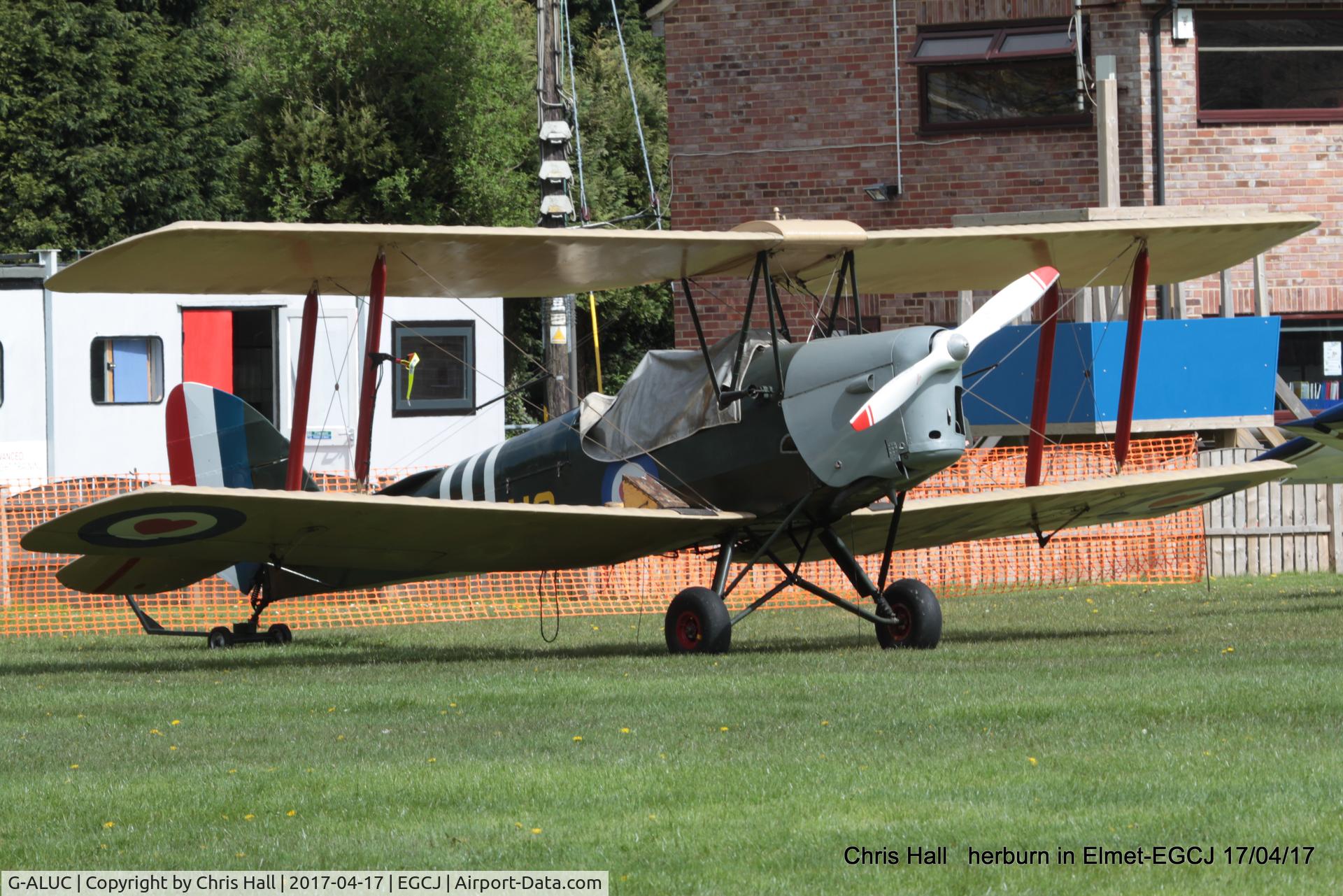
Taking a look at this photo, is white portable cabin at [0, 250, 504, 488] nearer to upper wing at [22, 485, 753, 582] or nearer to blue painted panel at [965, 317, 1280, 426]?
blue painted panel at [965, 317, 1280, 426]

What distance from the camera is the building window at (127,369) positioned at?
19750 mm

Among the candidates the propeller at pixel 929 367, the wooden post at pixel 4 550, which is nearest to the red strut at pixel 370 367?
the propeller at pixel 929 367

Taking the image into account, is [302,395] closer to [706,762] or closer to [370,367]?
[370,367]

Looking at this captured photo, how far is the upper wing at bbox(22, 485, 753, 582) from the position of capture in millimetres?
9852

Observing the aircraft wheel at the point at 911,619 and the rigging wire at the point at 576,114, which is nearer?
the aircraft wheel at the point at 911,619

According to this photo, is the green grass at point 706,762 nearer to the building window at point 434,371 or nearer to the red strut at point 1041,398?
the red strut at point 1041,398

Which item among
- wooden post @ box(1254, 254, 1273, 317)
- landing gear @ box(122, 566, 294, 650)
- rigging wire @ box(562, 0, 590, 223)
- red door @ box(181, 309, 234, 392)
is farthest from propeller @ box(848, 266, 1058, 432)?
rigging wire @ box(562, 0, 590, 223)

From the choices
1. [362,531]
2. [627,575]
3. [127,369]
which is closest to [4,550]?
[127,369]

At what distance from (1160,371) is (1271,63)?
5.25m

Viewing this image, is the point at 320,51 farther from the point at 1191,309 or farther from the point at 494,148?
the point at 1191,309

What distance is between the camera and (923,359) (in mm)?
10047

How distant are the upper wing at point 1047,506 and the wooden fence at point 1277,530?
6.18 meters

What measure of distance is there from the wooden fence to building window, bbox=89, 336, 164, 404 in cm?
1185

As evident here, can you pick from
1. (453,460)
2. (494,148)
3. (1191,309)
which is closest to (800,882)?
(453,460)
